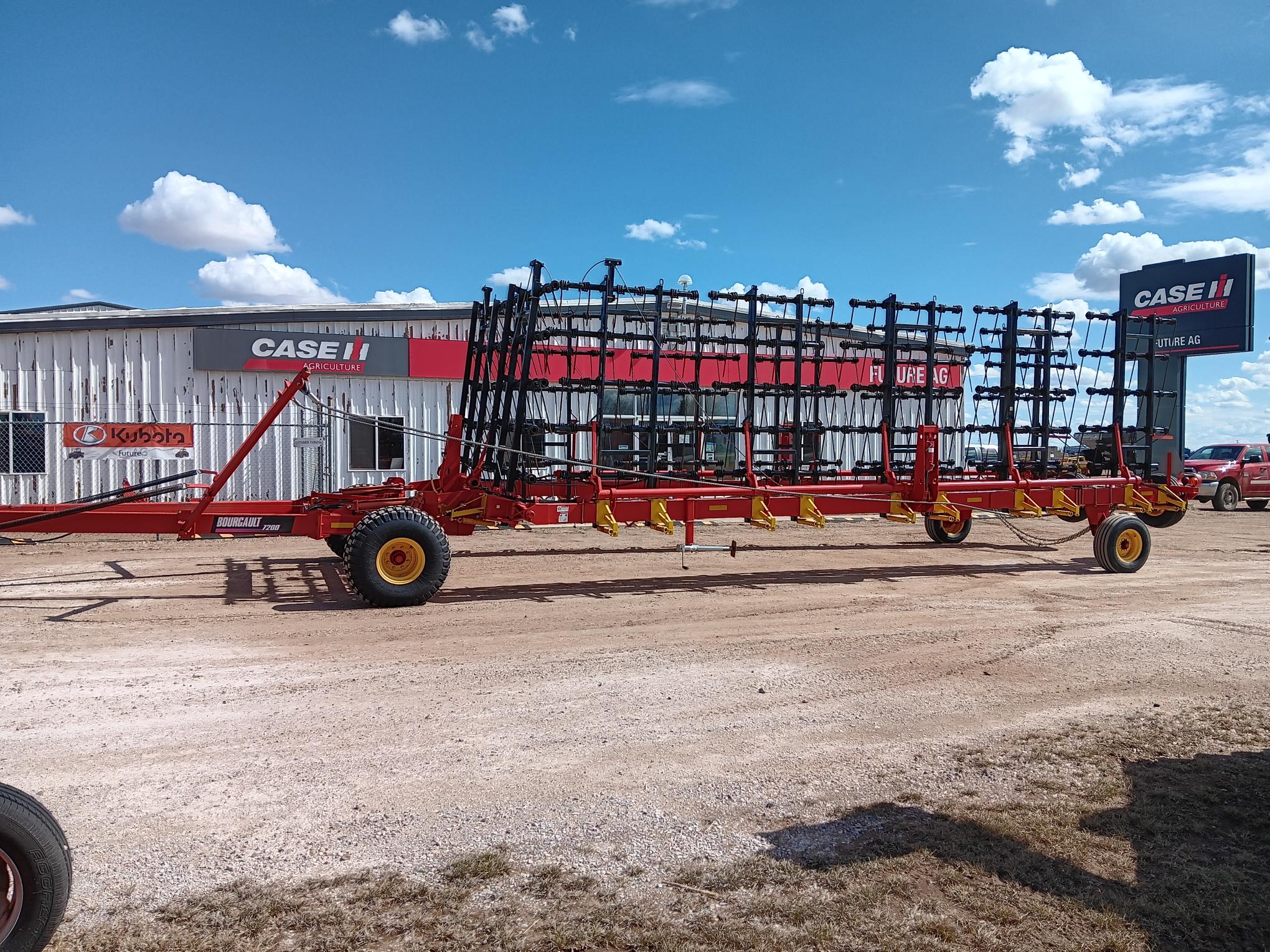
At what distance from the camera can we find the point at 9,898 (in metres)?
2.80

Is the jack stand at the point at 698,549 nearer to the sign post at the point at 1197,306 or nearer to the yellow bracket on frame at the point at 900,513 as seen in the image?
the yellow bracket on frame at the point at 900,513

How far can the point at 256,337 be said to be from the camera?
17.0m

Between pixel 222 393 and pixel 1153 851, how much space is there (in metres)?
16.8

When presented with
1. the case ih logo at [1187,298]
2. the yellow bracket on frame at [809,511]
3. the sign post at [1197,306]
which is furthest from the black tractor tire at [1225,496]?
the yellow bracket on frame at [809,511]

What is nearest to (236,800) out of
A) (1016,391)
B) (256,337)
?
(1016,391)

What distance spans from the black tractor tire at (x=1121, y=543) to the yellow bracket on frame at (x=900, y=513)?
2585mm

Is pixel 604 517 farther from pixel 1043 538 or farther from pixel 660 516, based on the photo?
pixel 1043 538

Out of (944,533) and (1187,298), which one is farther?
(1187,298)

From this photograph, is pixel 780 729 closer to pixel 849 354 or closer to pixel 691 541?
pixel 691 541

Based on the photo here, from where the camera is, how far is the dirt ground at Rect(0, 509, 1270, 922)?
155 inches

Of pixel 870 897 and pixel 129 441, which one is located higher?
pixel 129 441

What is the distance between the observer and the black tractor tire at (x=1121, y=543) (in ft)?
37.9

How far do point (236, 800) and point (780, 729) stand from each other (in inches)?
116

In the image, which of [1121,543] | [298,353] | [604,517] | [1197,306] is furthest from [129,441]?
[1197,306]
